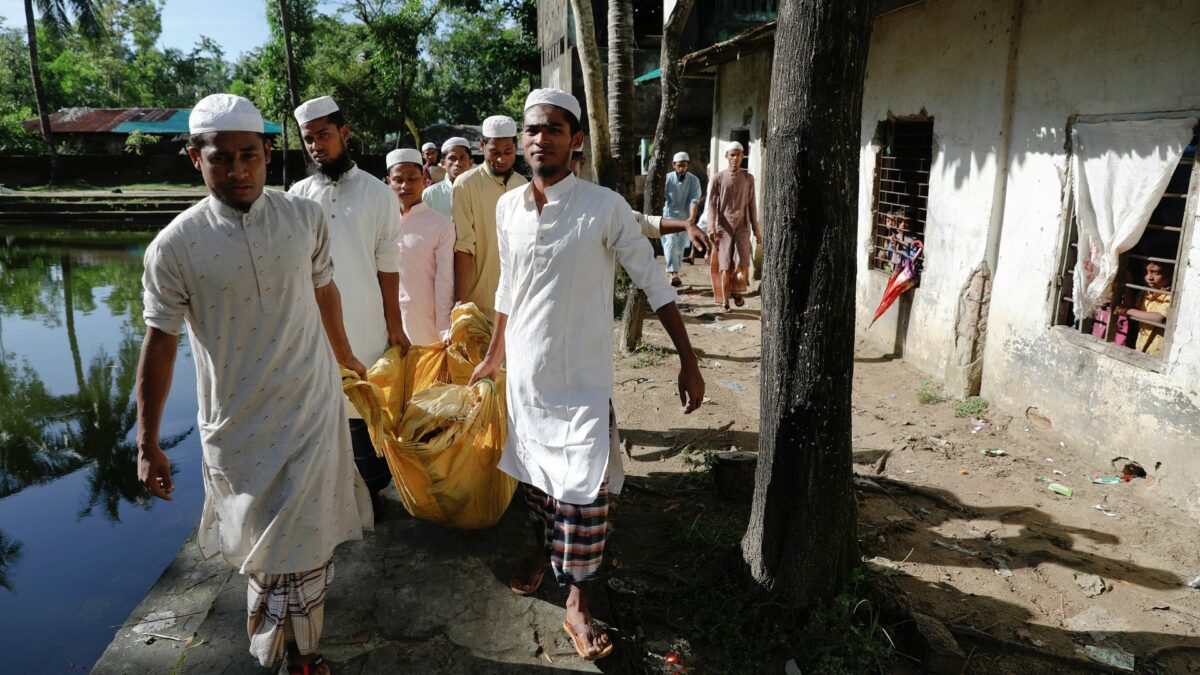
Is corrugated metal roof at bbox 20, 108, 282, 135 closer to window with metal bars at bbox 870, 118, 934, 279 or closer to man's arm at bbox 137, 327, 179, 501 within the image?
window with metal bars at bbox 870, 118, 934, 279

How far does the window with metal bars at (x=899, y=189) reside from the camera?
7.96 metres

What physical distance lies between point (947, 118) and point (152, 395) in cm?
676

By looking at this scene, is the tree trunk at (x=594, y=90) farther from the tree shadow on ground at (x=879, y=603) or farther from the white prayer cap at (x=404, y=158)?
the tree shadow on ground at (x=879, y=603)

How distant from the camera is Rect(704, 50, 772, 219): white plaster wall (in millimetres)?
11570

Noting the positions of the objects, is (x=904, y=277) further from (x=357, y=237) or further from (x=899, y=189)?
(x=357, y=237)

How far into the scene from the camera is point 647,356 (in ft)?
25.3

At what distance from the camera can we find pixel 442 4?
30031mm

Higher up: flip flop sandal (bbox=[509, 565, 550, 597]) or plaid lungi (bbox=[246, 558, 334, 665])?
plaid lungi (bbox=[246, 558, 334, 665])

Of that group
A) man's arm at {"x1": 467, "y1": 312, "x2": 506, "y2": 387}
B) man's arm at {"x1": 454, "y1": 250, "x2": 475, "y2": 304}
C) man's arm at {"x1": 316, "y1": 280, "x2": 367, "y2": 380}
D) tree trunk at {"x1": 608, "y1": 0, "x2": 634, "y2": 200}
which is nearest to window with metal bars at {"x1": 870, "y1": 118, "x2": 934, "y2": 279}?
tree trunk at {"x1": 608, "y1": 0, "x2": 634, "y2": 200}

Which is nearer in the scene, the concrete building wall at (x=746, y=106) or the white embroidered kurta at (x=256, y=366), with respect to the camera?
the white embroidered kurta at (x=256, y=366)

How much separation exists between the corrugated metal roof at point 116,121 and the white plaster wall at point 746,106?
2827 cm

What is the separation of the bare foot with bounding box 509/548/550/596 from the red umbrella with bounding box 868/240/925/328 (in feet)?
18.2

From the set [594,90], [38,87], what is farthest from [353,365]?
[38,87]

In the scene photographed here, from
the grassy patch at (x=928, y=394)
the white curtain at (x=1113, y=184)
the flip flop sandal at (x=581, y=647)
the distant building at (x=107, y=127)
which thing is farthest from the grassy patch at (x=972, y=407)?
the distant building at (x=107, y=127)
